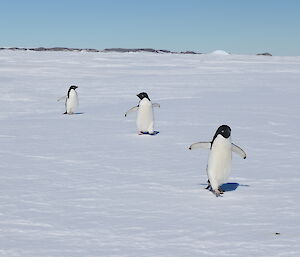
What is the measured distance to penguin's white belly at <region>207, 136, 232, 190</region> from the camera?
5254 millimetres

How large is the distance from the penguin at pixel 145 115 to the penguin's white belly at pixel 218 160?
418 centimetres

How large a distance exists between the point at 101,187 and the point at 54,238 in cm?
172

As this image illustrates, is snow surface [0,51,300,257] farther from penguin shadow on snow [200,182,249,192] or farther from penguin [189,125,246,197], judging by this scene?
penguin [189,125,246,197]

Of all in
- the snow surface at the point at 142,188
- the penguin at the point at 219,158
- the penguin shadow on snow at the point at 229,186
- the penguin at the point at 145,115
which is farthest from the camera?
the penguin at the point at 145,115

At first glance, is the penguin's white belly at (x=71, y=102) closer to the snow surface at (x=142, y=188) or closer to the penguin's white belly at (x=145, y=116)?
the snow surface at (x=142, y=188)

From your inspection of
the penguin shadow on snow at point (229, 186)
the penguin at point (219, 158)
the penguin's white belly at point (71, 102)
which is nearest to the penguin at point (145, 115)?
the penguin shadow on snow at point (229, 186)

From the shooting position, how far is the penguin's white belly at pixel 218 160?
5254 millimetres

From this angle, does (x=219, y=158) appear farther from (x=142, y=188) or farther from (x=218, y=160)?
(x=142, y=188)

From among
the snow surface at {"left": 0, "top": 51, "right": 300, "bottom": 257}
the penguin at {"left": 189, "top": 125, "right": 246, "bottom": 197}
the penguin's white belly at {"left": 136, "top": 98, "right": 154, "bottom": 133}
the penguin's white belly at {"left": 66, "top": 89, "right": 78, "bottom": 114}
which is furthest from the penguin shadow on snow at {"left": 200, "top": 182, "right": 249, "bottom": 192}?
the penguin's white belly at {"left": 66, "top": 89, "right": 78, "bottom": 114}

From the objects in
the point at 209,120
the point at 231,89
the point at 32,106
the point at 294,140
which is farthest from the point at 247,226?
the point at 231,89

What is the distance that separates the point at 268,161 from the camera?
7.09 meters

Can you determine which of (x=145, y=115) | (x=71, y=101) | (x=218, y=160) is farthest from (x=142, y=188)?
(x=71, y=101)

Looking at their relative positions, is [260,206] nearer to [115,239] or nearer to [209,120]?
[115,239]

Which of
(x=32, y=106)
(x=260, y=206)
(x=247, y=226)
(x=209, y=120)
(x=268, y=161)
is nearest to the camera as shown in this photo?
(x=247, y=226)
